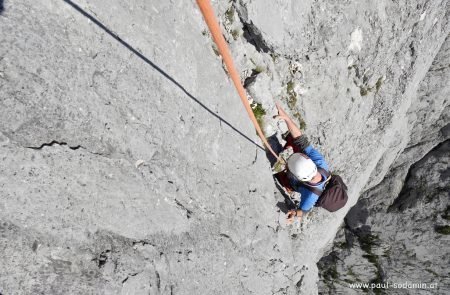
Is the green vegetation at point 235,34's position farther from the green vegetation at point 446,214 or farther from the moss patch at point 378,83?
the green vegetation at point 446,214

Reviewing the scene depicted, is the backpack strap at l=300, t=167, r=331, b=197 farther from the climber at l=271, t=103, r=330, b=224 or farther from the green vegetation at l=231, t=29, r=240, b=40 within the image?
the green vegetation at l=231, t=29, r=240, b=40

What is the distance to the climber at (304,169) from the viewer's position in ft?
23.2

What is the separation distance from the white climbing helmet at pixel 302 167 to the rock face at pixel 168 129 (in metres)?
→ 0.66

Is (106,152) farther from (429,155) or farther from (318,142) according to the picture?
(429,155)

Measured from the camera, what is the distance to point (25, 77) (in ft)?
13.3

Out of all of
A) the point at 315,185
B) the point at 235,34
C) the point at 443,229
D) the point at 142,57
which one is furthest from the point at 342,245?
the point at 142,57

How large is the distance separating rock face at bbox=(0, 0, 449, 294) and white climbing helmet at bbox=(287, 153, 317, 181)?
0.66m

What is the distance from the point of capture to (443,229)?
33.3ft

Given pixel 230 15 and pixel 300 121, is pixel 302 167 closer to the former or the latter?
pixel 300 121

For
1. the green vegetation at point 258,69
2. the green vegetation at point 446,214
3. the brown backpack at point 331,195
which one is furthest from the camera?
the green vegetation at point 446,214

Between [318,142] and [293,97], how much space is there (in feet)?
4.77

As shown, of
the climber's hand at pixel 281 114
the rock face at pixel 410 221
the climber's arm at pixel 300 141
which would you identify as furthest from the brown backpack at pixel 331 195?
the rock face at pixel 410 221

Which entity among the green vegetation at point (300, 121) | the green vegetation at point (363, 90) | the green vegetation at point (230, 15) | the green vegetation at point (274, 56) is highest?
the green vegetation at point (363, 90)

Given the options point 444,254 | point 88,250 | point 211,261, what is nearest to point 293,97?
point 211,261
